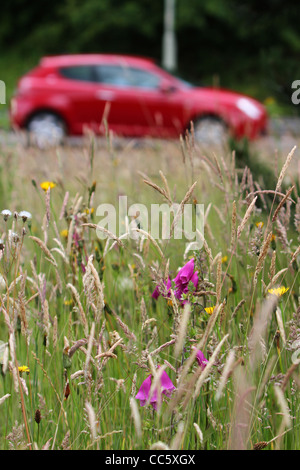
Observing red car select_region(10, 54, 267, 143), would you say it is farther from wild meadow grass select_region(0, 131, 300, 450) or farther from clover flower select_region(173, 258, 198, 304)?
clover flower select_region(173, 258, 198, 304)

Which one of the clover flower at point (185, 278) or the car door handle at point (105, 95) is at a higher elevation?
the car door handle at point (105, 95)

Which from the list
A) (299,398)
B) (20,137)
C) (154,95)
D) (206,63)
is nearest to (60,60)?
(154,95)

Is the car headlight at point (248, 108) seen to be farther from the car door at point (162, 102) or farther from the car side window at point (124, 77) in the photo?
the car side window at point (124, 77)

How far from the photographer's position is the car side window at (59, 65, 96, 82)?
10.6 metres

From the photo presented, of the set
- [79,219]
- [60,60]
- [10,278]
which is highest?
[60,60]

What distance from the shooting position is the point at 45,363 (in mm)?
1412

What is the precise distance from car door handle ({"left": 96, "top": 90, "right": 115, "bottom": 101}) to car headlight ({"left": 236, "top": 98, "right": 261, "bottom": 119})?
81.2 inches

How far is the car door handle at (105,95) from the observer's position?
10156 mm

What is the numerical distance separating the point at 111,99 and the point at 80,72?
3.26 feet

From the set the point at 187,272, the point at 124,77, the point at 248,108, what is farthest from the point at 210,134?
the point at 124,77

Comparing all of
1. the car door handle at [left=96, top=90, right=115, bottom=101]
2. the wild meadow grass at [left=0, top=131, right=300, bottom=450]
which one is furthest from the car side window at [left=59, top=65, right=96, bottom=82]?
the wild meadow grass at [left=0, top=131, right=300, bottom=450]

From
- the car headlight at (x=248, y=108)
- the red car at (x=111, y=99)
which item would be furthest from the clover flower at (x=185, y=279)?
the car headlight at (x=248, y=108)

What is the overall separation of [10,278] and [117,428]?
0.70 m

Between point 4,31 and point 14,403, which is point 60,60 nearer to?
point 14,403
